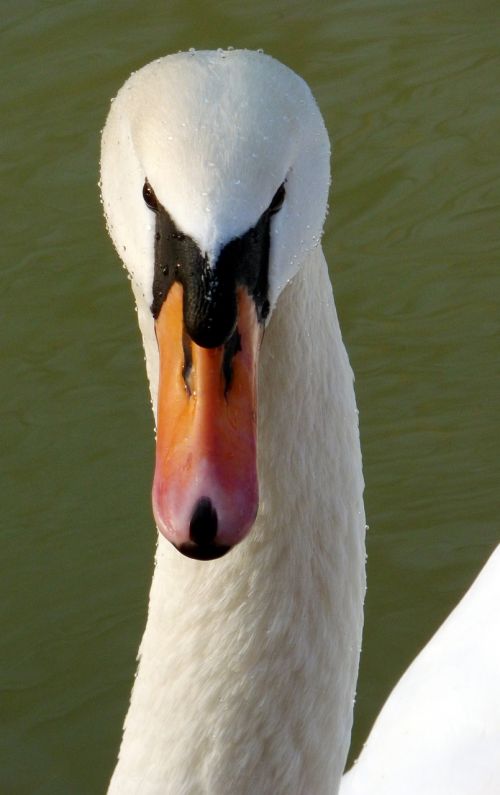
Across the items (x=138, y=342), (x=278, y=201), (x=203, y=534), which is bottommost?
(x=138, y=342)

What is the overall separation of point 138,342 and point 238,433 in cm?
298

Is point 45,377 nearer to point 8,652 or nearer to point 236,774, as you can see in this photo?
point 8,652

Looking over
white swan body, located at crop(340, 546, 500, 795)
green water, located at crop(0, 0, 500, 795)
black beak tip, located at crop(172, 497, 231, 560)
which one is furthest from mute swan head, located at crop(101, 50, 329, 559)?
green water, located at crop(0, 0, 500, 795)

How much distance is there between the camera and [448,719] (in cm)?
338

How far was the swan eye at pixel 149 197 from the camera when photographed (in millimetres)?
1922

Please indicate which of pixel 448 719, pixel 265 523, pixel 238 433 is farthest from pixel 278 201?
pixel 448 719

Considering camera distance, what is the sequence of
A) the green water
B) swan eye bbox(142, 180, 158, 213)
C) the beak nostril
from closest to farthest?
1. the beak nostril
2. swan eye bbox(142, 180, 158, 213)
3. the green water

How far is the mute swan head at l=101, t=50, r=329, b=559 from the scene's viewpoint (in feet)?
5.95

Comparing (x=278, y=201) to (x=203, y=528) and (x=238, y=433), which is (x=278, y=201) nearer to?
(x=238, y=433)

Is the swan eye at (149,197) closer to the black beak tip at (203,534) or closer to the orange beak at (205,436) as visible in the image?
the orange beak at (205,436)

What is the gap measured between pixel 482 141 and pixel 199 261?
373 centimetres

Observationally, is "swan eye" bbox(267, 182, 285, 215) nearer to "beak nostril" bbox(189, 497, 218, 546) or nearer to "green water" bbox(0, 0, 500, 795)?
"beak nostril" bbox(189, 497, 218, 546)

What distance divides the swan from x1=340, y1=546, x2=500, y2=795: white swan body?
0.68m

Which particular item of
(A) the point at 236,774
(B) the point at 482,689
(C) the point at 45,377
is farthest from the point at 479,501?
(A) the point at 236,774
